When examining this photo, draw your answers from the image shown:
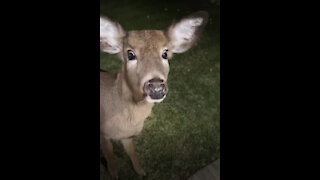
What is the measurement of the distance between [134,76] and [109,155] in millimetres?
349

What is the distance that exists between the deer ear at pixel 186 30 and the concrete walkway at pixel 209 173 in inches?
19.0

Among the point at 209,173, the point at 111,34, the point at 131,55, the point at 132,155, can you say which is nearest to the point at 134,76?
the point at 131,55

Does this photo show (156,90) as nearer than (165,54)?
Yes

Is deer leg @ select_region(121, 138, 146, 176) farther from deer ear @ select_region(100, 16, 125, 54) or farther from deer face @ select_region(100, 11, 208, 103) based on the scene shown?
deer ear @ select_region(100, 16, 125, 54)

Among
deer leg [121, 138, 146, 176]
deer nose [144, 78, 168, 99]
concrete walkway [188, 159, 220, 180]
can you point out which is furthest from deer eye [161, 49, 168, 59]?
concrete walkway [188, 159, 220, 180]

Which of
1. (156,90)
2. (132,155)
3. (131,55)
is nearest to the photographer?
(156,90)

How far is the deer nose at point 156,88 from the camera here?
1.26 metres

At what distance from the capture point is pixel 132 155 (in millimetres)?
1512

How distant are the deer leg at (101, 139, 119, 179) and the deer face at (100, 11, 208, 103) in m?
0.25

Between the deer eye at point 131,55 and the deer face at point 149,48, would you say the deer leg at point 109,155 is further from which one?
the deer eye at point 131,55

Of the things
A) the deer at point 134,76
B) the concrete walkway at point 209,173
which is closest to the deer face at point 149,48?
the deer at point 134,76

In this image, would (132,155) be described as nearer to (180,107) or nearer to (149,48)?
(180,107)
